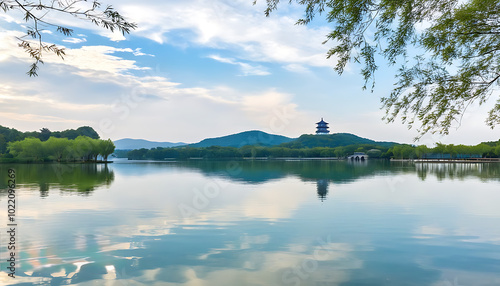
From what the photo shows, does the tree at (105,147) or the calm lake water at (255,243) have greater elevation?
the tree at (105,147)

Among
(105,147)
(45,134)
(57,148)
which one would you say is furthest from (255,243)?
(45,134)

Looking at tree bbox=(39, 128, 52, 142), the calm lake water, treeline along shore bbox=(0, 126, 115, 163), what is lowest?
the calm lake water

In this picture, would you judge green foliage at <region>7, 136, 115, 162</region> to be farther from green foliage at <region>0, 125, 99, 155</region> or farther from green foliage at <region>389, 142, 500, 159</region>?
green foliage at <region>389, 142, 500, 159</region>

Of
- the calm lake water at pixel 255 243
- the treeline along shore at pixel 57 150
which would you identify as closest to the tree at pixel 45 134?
the treeline along shore at pixel 57 150

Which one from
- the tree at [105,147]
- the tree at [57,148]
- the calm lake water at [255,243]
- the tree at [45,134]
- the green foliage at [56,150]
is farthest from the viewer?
the tree at [45,134]

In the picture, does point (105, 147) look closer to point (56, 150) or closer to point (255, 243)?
point (56, 150)

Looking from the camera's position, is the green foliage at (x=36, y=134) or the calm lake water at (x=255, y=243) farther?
the green foliage at (x=36, y=134)

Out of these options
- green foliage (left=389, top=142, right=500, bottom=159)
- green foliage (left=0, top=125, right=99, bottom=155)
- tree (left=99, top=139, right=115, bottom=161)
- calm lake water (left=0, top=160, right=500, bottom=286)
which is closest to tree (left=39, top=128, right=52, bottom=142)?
green foliage (left=0, top=125, right=99, bottom=155)

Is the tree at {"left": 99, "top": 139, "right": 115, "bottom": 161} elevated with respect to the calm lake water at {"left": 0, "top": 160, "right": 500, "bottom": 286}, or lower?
elevated

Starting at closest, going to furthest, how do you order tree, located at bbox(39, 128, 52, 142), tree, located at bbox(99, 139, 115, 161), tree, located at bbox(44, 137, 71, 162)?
tree, located at bbox(44, 137, 71, 162)
tree, located at bbox(99, 139, 115, 161)
tree, located at bbox(39, 128, 52, 142)

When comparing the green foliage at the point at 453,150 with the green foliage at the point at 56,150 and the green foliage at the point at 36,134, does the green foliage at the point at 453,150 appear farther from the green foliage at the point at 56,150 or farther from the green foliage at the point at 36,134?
the green foliage at the point at 36,134

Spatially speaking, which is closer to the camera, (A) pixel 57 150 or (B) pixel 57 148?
(B) pixel 57 148

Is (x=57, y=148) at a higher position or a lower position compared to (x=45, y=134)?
lower

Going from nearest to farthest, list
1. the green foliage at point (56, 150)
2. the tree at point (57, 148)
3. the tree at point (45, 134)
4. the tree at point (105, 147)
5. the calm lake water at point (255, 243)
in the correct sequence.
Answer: the calm lake water at point (255, 243), the green foliage at point (56, 150), the tree at point (57, 148), the tree at point (105, 147), the tree at point (45, 134)
